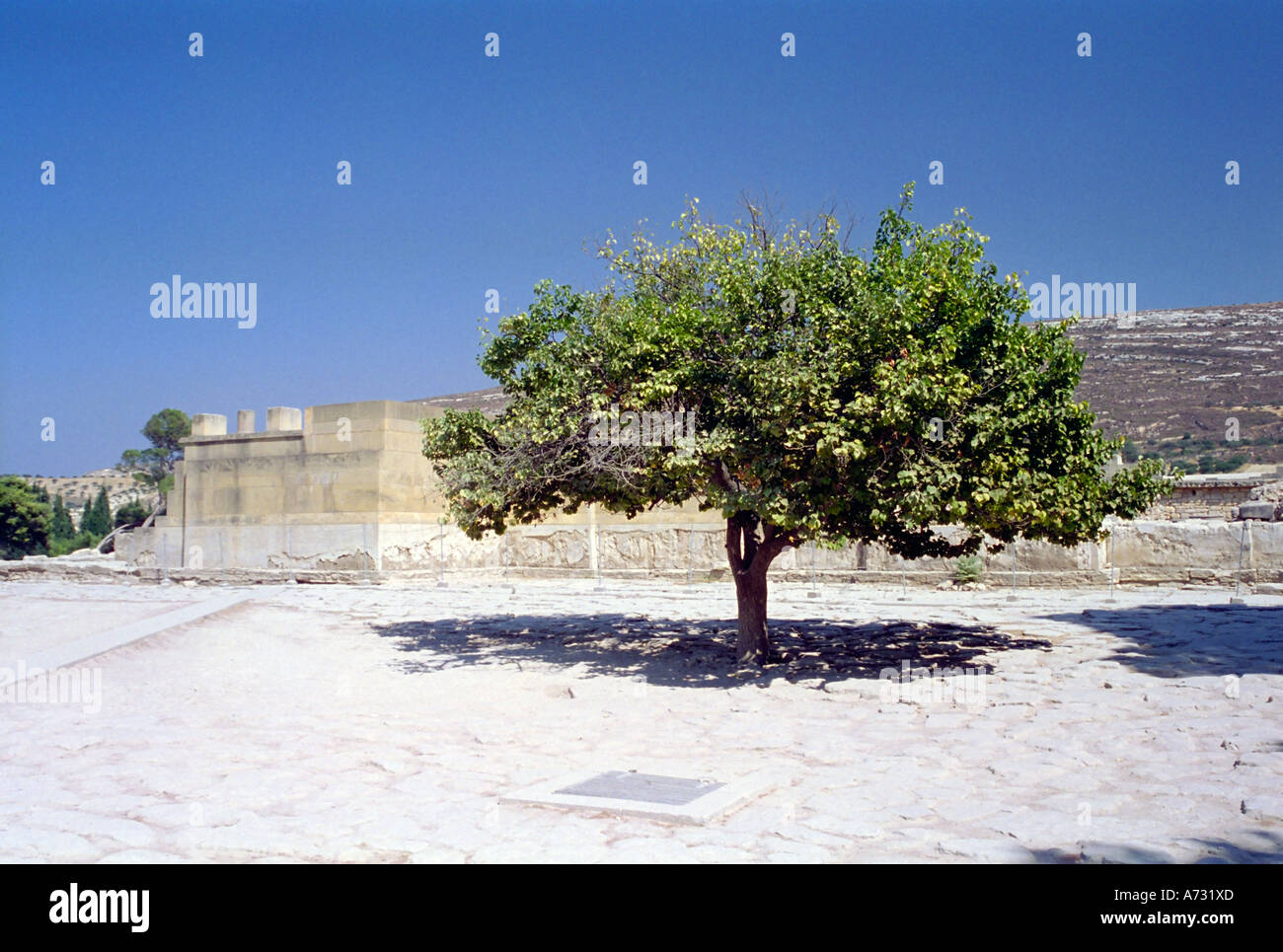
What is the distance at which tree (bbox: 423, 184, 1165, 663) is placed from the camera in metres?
9.70

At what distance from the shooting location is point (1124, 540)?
62.2ft

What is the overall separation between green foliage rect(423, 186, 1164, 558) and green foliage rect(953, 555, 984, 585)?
784 cm

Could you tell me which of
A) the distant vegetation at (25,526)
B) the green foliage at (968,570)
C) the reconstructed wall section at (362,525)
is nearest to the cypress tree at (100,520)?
the distant vegetation at (25,526)

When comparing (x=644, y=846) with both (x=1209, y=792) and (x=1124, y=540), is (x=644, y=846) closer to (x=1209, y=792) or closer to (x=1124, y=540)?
(x=1209, y=792)

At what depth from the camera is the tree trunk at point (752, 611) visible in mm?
11898

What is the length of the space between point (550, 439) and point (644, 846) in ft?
21.3

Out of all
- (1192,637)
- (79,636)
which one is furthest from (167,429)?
(1192,637)

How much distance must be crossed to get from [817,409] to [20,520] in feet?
137

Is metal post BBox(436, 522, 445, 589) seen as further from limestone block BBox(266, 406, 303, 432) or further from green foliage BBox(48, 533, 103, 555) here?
green foliage BBox(48, 533, 103, 555)

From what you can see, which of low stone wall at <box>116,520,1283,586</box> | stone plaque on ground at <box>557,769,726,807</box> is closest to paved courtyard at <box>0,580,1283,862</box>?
stone plaque on ground at <box>557,769,726,807</box>

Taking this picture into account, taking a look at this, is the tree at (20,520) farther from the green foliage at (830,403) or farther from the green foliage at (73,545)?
the green foliage at (830,403)

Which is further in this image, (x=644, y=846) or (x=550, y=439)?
(x=550, y=439)
